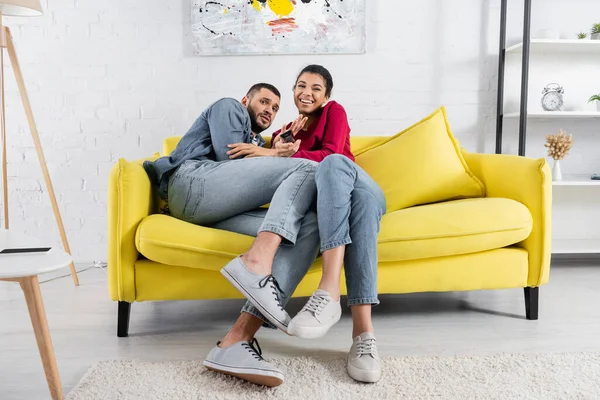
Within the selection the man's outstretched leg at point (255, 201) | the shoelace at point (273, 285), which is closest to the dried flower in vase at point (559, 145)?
the man's outstretched leg at point (255, 201)

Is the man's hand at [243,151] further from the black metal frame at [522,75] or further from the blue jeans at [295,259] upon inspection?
the black metal frame at [522,75]

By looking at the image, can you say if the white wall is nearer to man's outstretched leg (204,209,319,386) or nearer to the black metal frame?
the black metal frame

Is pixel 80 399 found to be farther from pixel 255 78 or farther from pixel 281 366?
pixel 255 78

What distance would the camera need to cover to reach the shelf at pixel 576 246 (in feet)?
9.04

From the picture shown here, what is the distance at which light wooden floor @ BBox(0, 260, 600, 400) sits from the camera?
1676mm

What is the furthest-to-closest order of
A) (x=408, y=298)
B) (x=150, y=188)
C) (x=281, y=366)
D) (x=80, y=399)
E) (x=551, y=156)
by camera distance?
(x=551, y=156), (x=408, y=298), (x=150, y=188), (x=281, y=366), (x=80, y=399)

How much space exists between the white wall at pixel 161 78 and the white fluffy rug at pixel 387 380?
1.70 meters

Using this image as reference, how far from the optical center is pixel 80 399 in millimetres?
1339

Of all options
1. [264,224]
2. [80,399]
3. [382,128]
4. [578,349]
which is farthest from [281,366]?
[382,128]

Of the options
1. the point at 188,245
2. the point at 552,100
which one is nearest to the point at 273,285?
the point at 188,245

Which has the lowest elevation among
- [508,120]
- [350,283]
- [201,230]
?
[350,283]

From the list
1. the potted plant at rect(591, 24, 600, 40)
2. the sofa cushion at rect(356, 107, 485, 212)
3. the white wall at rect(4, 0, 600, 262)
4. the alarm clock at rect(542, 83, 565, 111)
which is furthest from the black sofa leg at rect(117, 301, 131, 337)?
the potted plant at rect(591, 24, 600, 40)

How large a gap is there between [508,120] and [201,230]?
210 cm

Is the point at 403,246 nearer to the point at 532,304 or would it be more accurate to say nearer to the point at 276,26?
the point at 532,304
